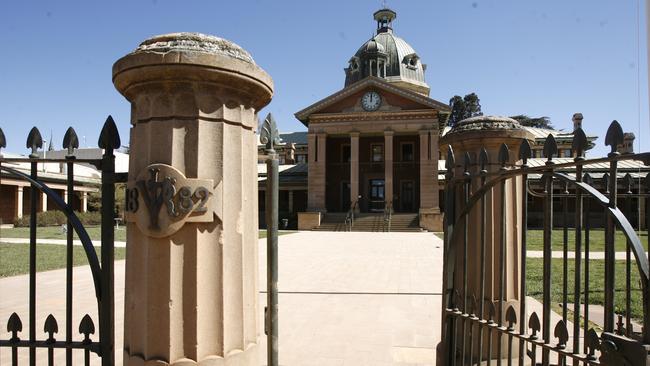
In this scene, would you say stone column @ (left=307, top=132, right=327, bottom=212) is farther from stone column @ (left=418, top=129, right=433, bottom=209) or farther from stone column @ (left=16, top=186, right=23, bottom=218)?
stone column @ (left=16, top=186, right=23, bottom=218)

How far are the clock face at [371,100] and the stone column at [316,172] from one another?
413cm

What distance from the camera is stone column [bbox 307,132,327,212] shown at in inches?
1412

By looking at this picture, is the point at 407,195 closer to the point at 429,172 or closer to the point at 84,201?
the point at 429,172

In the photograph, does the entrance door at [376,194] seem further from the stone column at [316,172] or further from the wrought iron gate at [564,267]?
the wrought iron gate at [564,267]

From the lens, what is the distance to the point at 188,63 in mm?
2191

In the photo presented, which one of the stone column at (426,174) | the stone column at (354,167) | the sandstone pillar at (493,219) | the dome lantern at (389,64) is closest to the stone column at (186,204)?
the sandstone pillar at (493,219)

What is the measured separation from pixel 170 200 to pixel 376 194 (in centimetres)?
3830

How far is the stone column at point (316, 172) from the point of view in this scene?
35875 millimetres

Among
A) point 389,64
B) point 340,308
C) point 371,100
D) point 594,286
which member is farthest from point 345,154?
point 340,308

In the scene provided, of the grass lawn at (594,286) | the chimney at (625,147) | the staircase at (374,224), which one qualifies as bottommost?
the staircase at (374,224)

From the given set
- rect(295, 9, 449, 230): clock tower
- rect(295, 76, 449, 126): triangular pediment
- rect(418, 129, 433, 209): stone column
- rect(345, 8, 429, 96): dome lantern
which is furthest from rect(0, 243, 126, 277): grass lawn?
rect(345, 8, 429, 96): dome lantern

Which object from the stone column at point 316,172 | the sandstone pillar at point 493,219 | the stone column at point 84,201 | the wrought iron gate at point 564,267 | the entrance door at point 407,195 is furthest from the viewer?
the stone column at point 84,201

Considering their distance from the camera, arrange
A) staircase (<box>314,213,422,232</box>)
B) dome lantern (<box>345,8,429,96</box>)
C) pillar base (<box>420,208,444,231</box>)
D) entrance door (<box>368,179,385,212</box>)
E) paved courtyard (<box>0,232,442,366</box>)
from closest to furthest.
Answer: paved courtyard (<box>0,232,442,366</box>) → staircase (<box>314,213,422,232</box>) → pillar base (<box>420,208,444,231</box>) → entrance door (<box>368,179,385,212</box>) → dome lantern (<box>345,8,429,96</box>)

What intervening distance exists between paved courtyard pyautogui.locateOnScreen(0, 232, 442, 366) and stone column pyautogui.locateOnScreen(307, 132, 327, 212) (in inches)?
919
